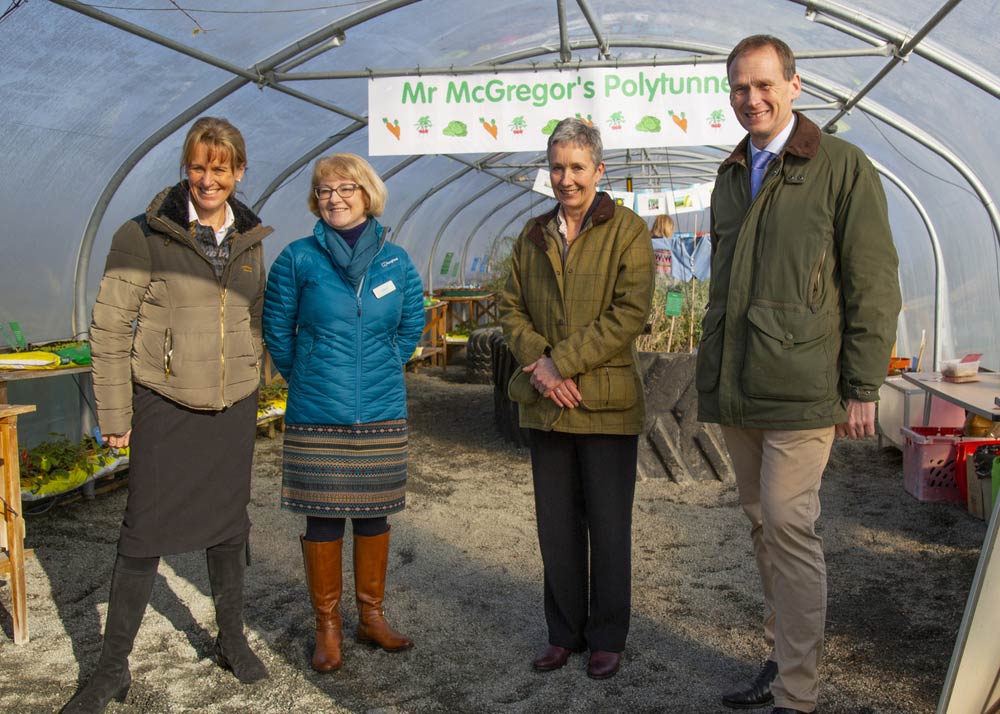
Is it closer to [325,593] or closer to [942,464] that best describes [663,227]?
[942,464]

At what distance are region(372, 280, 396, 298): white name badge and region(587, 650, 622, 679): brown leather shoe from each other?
4.14 feet

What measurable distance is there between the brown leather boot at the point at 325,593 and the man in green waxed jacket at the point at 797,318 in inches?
50.3

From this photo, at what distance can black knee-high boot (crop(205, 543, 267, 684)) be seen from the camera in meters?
2.80

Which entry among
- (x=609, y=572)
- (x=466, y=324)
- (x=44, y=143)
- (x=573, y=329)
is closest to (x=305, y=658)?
(x=609, y=572)

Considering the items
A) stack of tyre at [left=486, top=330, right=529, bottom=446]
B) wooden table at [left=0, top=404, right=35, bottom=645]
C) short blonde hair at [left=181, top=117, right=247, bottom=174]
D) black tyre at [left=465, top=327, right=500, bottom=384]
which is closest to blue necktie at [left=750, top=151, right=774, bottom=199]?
short blonde hair at [left=181, top=117, right=247, bottom=174]

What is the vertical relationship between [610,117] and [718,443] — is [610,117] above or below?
above

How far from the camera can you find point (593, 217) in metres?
2.78

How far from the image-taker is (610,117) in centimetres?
563

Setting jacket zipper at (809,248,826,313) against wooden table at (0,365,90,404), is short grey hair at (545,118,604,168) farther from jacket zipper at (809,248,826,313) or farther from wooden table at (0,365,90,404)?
wooden table at (0,365,90,404)

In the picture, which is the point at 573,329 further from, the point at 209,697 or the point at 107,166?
the point at 107,166

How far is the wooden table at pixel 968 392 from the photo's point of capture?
3986mm

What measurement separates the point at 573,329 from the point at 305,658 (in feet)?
4.35

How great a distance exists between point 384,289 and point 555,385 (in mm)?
610

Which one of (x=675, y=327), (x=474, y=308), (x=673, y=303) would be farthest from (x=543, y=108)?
(x=474, y=308)
